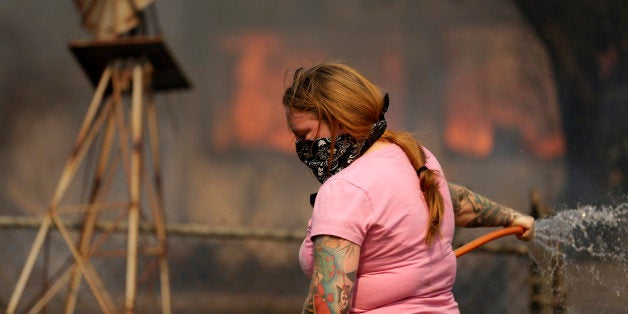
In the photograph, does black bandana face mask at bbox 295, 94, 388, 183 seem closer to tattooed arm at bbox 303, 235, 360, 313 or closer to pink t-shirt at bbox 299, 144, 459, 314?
pink t-shirt at bbox 299, 144, 459, 314

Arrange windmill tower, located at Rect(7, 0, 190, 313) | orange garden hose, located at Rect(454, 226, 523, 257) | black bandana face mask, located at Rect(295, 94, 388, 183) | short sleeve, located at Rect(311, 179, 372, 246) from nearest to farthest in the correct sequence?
1. short sleeve, located at Rect(311, 179, 372, 246)
2. black bandana face mask, located at Rect(295, 94, 388, 183)
3. orange garden hose, located at Rect(454, 226, 523, 257)
4. windmill tower, located at Rect(7, 0, 190, 313)

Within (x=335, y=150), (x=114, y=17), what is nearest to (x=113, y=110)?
(x=114, y=17)

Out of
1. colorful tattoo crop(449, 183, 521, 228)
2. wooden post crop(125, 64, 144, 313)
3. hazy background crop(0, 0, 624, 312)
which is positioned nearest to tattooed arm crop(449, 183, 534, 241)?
colorful tattoo crop(449, 183, 521, 228)

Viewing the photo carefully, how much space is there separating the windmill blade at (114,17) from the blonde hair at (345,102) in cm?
288

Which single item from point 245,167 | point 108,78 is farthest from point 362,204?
point 245,167

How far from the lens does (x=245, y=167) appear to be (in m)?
6.81

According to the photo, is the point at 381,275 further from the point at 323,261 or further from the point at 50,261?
the point at 50,261

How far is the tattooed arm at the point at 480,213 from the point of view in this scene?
6.93 ft

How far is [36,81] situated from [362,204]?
241 inches

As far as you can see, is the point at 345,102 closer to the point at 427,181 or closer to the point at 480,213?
the point at 427,181

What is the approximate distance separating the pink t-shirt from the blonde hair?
3 centimetres

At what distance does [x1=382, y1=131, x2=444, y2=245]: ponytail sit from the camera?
1695mm

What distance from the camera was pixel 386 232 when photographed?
5.34 feet

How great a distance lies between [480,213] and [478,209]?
13 mm
